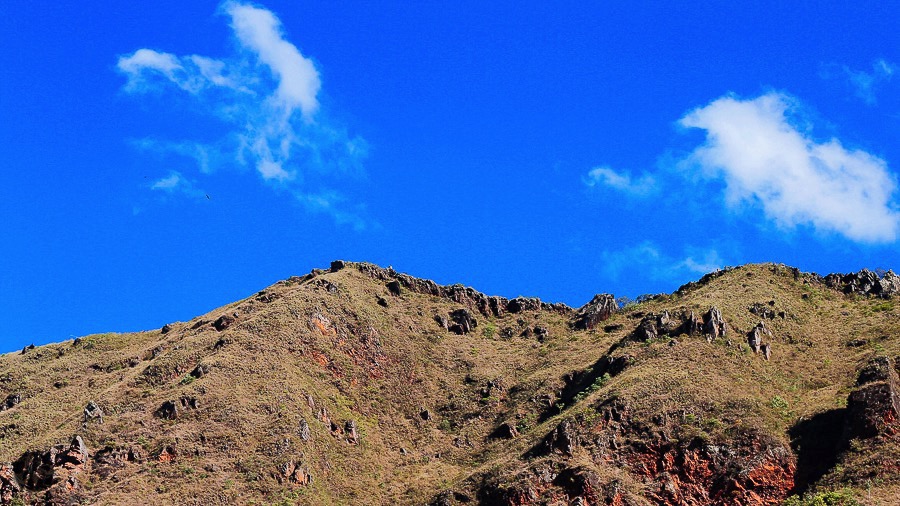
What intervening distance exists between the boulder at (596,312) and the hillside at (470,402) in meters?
0.34

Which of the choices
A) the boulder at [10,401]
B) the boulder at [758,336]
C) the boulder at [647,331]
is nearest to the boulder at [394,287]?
the boulder at [647,331]

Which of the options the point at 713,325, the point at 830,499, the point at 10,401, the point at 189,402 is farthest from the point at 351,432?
the point at 830,499

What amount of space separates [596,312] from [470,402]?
26081mm

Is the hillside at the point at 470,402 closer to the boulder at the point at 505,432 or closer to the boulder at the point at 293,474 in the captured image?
the boulder at the point at 293,474

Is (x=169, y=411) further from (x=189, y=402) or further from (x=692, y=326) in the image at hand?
(x=692, y=326)

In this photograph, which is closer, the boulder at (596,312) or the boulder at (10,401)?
the boulder at (10,401)

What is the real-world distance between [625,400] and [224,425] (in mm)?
34264

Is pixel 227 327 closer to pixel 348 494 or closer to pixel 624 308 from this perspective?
pixel 348 494

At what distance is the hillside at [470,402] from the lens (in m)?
76.7

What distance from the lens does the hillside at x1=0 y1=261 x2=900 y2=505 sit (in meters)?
76.7

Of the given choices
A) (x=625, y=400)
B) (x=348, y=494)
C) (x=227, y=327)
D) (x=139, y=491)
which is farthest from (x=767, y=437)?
(x=227, y=327)

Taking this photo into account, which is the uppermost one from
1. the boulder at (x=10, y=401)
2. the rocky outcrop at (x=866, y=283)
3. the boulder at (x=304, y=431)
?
the rocky outcrop at (x=866, y=283)

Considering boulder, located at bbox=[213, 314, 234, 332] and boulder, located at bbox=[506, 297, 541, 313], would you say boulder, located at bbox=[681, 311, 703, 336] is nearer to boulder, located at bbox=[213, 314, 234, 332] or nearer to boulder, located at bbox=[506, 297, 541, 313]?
boulder, located at bbox=[506, 297, 541, 313]

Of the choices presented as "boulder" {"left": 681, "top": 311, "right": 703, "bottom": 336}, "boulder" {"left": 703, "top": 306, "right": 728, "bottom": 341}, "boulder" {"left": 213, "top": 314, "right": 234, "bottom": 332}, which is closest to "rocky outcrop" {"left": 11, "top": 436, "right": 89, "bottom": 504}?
"boulder" {"left": 213, "top": 314, "right": 234, "bottom": 332}
